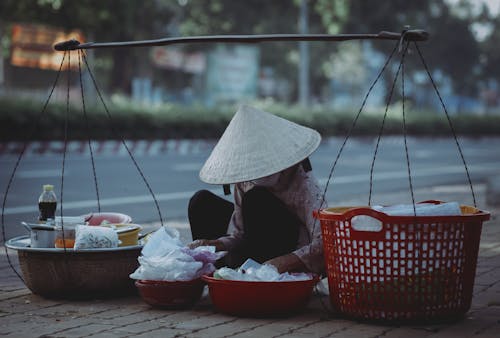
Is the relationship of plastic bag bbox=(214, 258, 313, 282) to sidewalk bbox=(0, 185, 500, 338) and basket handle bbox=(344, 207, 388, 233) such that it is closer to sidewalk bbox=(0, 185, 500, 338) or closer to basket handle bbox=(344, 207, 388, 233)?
sidewalk bbox=(0, 185, 500, 338)

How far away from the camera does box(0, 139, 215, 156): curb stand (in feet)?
63.0

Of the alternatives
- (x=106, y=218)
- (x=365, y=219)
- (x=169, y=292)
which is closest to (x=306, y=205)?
(x=365, y=219)

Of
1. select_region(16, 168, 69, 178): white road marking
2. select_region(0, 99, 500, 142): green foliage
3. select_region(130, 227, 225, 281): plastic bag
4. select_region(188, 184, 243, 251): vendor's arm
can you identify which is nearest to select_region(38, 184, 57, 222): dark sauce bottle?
select_region(130, 227, 225, 281): plastic bag

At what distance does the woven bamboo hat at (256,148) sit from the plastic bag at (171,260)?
0.38m

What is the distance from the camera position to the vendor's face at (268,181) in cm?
425

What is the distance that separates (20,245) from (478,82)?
56956 mm

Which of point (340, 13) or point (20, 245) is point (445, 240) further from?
point (340, 13)

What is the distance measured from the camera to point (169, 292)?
4109 mm

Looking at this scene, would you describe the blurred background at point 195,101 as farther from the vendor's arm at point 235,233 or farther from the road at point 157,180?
the vendor's arm at point 235,233

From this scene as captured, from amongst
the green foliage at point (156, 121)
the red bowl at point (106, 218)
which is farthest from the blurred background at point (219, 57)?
the red bowl at point (106, 218)

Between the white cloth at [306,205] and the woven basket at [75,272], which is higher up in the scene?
the white cloth at [306,205]

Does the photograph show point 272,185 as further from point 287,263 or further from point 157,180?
point 157,180

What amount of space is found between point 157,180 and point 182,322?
30.9 ft

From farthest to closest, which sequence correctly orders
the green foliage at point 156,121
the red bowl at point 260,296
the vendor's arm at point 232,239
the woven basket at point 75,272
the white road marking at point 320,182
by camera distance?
the green foliage at point 156,121, the white road marking at point 320,182, the vendor's arm at point 232,239, the woven basket at point 75,272, the red bowl at point 260,296
